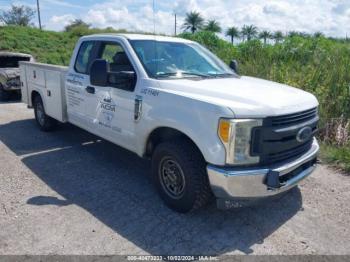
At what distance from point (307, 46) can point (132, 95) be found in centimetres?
886

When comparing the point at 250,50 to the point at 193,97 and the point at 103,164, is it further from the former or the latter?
the point at 193,97

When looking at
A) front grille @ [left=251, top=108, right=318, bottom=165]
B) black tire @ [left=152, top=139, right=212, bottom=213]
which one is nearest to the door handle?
black tire @ [left=152, top=139, right=212, bottom=213]

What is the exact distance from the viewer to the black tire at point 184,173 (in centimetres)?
343

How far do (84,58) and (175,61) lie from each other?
5.94 ft

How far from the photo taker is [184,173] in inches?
137

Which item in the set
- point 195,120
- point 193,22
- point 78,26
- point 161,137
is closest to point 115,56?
point 161,137

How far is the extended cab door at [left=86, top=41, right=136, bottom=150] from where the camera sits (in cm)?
421

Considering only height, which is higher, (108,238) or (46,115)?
(46,115)

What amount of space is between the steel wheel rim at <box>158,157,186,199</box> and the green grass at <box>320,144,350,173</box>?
288 cm

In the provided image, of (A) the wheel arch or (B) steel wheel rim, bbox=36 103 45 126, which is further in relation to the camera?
(B) steel wheel rim, bbox=36 103 45 126

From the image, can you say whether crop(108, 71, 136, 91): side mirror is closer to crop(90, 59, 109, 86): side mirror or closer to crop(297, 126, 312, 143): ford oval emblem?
crop(90, 59, 109, 86): side mirror

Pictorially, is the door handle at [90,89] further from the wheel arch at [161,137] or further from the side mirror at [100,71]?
the wheel arch at [161,137]

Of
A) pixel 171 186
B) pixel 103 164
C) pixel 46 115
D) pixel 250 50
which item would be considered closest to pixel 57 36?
pixel 250 50

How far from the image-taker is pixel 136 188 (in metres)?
4.46
